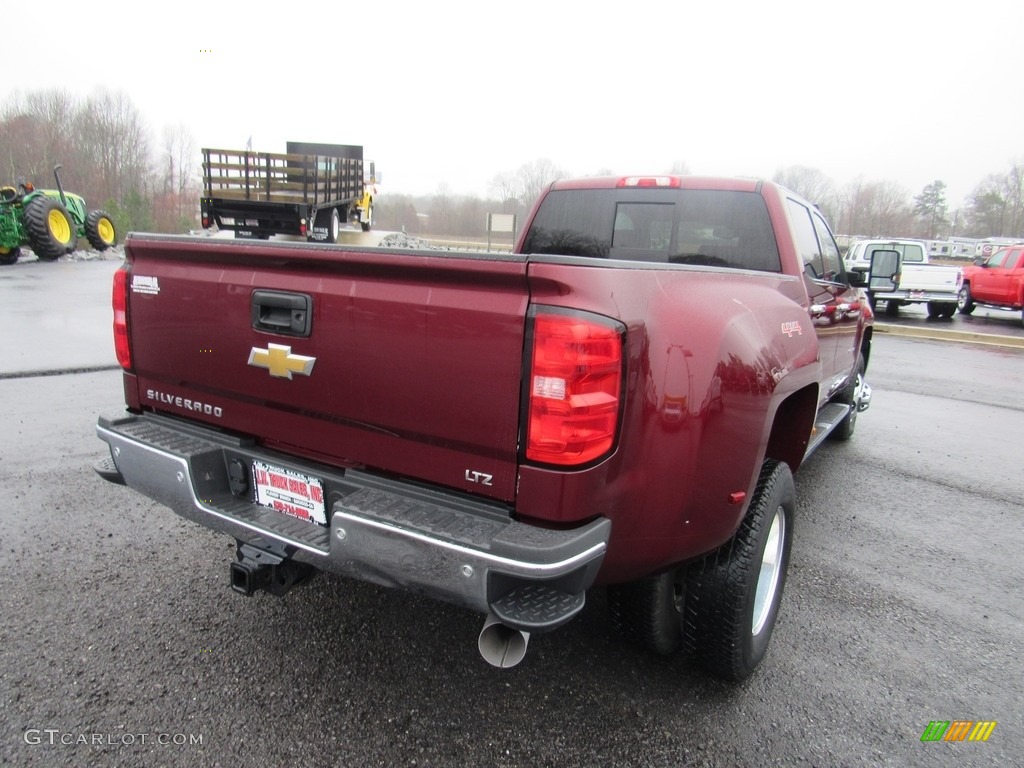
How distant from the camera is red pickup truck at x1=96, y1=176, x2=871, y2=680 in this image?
1.85m

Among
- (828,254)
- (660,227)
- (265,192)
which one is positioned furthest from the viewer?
(265,192)

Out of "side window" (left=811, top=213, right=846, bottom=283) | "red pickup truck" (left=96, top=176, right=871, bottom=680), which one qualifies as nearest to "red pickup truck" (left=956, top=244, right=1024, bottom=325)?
"side window" (left=811, top=213, right=846, bottom=283)

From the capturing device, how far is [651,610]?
2.43m

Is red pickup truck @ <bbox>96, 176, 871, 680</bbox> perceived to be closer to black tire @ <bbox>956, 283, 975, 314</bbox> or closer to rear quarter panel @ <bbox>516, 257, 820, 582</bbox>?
rear quarter panel @ <bbox>516, 257, 820, 582</bbox>

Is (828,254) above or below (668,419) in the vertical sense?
above

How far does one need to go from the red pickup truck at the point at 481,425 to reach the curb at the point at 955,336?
13.6 metres

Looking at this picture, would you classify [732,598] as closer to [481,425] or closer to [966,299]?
[481,425]

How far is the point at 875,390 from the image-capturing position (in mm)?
8609

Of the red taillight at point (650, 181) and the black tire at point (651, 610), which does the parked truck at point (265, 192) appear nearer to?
the red taillight at point (650, 181)

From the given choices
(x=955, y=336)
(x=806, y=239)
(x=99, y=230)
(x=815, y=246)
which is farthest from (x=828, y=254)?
(x=99, y=230)

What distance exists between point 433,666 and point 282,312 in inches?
57.9

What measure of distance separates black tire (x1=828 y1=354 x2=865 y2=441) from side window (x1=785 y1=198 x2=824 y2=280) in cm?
153

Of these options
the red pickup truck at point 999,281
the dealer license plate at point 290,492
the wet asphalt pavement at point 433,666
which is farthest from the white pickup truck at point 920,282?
the dealer license plate at point 290,492

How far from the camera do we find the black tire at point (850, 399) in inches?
214
